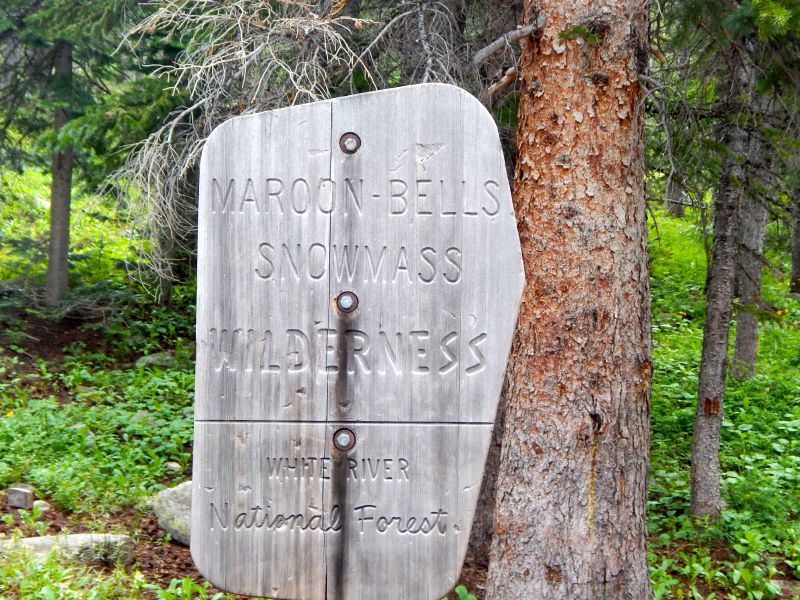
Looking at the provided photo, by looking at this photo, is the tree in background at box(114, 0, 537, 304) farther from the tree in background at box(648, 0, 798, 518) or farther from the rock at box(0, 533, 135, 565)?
the rock at box(0, 533, 135, 565)

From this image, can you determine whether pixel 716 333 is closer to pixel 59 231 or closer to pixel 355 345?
pixel 355 345

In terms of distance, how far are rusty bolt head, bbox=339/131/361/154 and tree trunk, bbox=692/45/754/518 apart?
5.28m

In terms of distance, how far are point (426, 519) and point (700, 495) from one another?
5509mm

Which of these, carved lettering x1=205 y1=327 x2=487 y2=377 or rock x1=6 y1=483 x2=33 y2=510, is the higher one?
carved lettering x1=205 y1=327 x2=487 y2=377

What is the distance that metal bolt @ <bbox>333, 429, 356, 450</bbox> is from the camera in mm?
2629

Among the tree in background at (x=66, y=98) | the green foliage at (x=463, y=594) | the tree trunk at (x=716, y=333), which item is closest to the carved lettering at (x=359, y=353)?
the green foliage at (x=463, y=594)

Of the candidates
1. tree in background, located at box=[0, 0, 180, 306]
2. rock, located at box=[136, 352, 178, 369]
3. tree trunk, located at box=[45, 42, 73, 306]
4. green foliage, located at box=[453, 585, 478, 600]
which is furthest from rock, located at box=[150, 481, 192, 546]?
tree trunk, located at box=[45, 42, 73, 306]

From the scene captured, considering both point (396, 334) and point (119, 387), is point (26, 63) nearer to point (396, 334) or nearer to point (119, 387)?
point (119, 387)

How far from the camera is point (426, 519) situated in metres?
2.64

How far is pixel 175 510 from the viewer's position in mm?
6766

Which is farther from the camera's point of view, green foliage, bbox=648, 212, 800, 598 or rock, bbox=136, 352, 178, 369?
rock, bbox=136, 352, 178, 369

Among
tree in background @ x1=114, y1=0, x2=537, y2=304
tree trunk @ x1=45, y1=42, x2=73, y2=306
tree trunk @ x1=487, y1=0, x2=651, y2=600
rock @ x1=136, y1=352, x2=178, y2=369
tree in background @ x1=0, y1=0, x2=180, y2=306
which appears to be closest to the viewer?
tree trunk @ x1=487, y1=0, x2=651, y2=600

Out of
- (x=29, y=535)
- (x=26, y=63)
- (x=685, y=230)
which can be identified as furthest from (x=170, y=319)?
(x=685, y=230)

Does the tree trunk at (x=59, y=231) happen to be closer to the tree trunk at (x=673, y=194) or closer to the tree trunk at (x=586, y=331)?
the tree trunk at (x=673, y=194)
